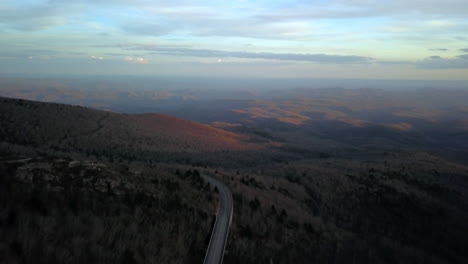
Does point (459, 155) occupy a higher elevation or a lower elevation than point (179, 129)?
lower

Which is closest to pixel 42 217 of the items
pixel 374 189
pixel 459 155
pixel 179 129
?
pixel 374 189

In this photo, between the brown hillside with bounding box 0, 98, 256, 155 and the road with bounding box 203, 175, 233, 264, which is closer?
the road with bounding box 203, 175, 233, 264

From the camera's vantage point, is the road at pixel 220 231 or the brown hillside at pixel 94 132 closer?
the road at pixel 220 231

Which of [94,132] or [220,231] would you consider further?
[94,132]

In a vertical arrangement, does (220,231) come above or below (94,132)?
above

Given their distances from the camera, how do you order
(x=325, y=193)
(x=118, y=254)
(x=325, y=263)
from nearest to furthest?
(x=118, y=254) < (x=325, y=263) < (x=325, y=193)

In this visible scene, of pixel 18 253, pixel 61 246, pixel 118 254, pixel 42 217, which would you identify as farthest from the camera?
pixel 42 217

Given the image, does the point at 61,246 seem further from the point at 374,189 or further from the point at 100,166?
the point at 374,189

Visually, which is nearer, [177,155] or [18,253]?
[18,253]
